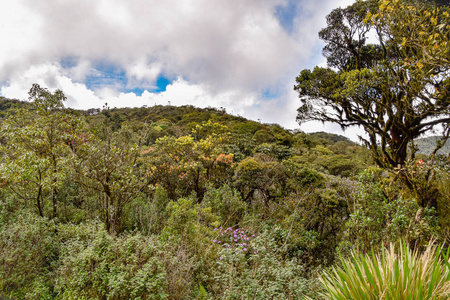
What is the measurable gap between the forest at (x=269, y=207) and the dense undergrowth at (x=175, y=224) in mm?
39

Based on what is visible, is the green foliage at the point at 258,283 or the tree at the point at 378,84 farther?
the tree at the point at 378,84

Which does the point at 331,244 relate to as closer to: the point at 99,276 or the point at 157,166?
the point at 99,276

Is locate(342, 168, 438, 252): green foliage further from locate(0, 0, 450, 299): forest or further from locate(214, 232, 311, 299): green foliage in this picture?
locate(214, 232, 311, 299): green foliage

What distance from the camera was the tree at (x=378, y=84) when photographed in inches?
182

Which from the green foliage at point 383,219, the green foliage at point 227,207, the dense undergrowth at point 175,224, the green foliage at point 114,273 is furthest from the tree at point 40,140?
the green foliage at point 383,219

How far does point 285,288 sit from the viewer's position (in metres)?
3.77

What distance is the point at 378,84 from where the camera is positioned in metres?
6.11

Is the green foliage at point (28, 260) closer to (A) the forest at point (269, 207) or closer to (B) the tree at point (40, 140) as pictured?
(A) the forest at point (269, 207)


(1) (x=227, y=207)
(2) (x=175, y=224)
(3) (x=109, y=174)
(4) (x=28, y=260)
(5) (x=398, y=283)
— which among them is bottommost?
(5) (x=398, y=283)

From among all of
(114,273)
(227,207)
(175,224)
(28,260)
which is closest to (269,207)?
(227,207)

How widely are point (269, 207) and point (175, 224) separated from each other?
3590mm

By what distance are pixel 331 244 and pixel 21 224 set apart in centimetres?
798

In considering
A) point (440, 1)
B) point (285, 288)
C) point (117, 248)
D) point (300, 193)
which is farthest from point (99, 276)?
point (440, 1)

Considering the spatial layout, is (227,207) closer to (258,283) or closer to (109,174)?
(109,174)
